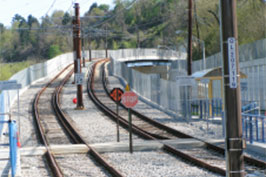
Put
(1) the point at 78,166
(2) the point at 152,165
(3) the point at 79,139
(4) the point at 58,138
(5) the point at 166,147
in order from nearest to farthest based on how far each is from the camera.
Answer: (2) the point at 152,165 → (1) the point at 78,166 → (5) the point at 166,147 → (3) the point at 79,139 → (4) the point at 58,138

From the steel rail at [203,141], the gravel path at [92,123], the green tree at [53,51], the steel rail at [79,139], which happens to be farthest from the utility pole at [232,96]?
the green tree at [53,51]

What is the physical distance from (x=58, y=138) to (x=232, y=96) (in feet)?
50.5

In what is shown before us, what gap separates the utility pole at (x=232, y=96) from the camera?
27.4 ft

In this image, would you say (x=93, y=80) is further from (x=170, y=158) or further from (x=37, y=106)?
(x=170, y=158)

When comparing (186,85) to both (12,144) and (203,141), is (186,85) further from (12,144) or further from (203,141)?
(12,144)

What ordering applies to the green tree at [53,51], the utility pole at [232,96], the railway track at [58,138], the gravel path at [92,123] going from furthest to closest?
the green tree at [53,51] < the gravel path at [92,123] < the railway track at [58,138] < the utility pole at [232,96]

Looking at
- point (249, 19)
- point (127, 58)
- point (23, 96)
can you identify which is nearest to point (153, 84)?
point (23, 96)

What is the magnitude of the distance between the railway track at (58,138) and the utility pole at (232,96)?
543cm

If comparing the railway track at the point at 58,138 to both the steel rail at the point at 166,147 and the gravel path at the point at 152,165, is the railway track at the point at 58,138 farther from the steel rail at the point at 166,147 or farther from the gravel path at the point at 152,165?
the steel rail at the point at 166,147

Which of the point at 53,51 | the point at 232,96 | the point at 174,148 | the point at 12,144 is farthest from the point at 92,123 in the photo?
the point at 53,51

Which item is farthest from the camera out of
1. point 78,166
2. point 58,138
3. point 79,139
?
point 58,138

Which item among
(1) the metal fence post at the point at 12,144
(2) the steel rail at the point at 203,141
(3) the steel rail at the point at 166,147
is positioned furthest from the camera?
(2) the steel rail at the point at 203,141

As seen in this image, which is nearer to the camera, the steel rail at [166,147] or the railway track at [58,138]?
the steel rail at [166,147]

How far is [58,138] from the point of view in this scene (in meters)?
22.7
